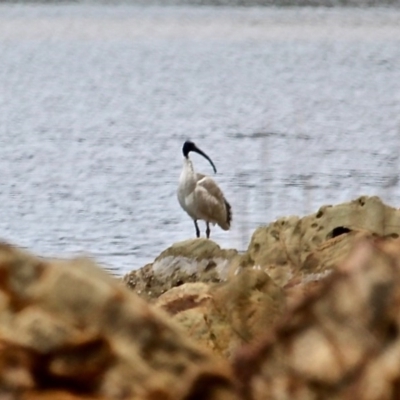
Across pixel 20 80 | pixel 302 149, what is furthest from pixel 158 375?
pixel 20 80

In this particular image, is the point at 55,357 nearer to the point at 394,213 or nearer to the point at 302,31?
the point at 394,213

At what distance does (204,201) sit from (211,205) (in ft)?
0.18

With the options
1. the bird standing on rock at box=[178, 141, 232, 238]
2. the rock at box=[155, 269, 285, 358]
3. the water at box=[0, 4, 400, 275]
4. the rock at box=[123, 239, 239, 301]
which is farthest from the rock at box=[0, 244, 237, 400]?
the bird standing on rock at box=[178, 141, 232, 238]

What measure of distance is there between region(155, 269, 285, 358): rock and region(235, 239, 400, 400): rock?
98cm

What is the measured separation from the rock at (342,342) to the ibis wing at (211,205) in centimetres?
518

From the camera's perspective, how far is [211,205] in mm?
6059

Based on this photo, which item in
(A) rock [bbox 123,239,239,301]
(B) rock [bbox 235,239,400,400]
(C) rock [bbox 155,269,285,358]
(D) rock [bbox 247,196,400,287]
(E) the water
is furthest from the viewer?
(E) the water

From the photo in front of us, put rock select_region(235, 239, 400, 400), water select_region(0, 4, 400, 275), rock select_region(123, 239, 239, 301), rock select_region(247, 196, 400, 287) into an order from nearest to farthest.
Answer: rock select_region(235, 239, 400, 400), rock select_region(247, 196, 400, 287), rock select_region(123, 239, 239, 301), water select_region(0, 4, 400, 275)

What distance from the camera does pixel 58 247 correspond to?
5.47m

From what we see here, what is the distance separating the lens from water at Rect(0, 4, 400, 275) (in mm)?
5992

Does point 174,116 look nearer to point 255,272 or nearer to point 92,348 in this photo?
point 255,272

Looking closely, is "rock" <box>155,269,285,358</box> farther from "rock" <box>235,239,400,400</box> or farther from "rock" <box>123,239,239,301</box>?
"rock" <box>123,239,239,301</box>

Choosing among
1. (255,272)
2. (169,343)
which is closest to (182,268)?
(255,272)

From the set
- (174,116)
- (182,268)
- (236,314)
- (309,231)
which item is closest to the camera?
(236,314)
